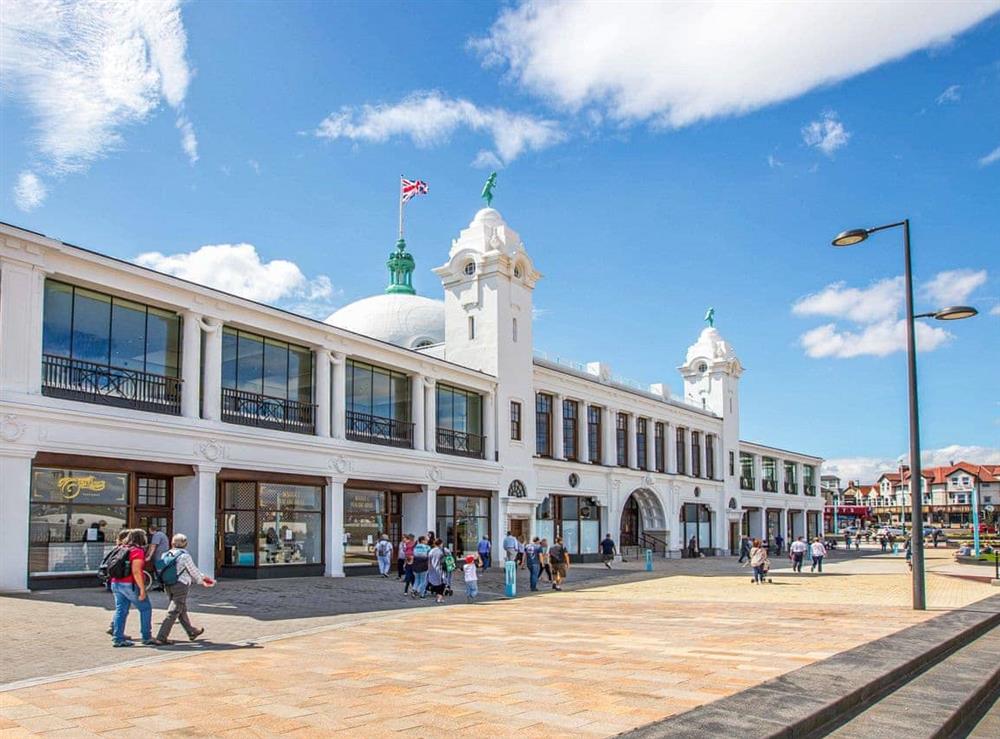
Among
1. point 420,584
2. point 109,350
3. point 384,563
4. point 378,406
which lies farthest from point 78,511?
point 378,406

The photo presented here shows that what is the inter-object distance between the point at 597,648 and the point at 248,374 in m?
15.9

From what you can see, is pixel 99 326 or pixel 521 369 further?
Answer: pixel 521 369

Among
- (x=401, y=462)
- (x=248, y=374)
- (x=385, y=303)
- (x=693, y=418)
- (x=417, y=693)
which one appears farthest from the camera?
(x=693, y=418)

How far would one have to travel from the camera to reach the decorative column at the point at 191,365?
22766 millimetres

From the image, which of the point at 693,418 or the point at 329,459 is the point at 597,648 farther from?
the point at 693,418

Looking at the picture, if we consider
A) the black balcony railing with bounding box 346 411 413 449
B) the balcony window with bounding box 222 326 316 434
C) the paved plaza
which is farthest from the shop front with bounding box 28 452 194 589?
the black balcony railing with bounding box 346 411 413 449

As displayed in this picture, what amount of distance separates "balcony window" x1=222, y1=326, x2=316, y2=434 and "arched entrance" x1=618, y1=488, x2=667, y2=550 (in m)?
24.4

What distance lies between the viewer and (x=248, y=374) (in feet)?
83.3

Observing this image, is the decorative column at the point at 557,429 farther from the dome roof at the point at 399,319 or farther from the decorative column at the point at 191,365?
the decorative column at the point at 191,365

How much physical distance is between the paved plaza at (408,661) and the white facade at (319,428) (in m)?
2.88

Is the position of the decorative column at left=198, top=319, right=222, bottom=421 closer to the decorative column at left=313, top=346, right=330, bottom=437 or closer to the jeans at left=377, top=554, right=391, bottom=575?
the decorative column at left=313, top=346, right=330, bottom=437

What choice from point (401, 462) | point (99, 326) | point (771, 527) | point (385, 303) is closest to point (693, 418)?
point (771, 527)

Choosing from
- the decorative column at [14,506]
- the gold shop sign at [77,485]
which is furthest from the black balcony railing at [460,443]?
the decorative column at [14,506]

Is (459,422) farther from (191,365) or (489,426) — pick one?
(191,365)
